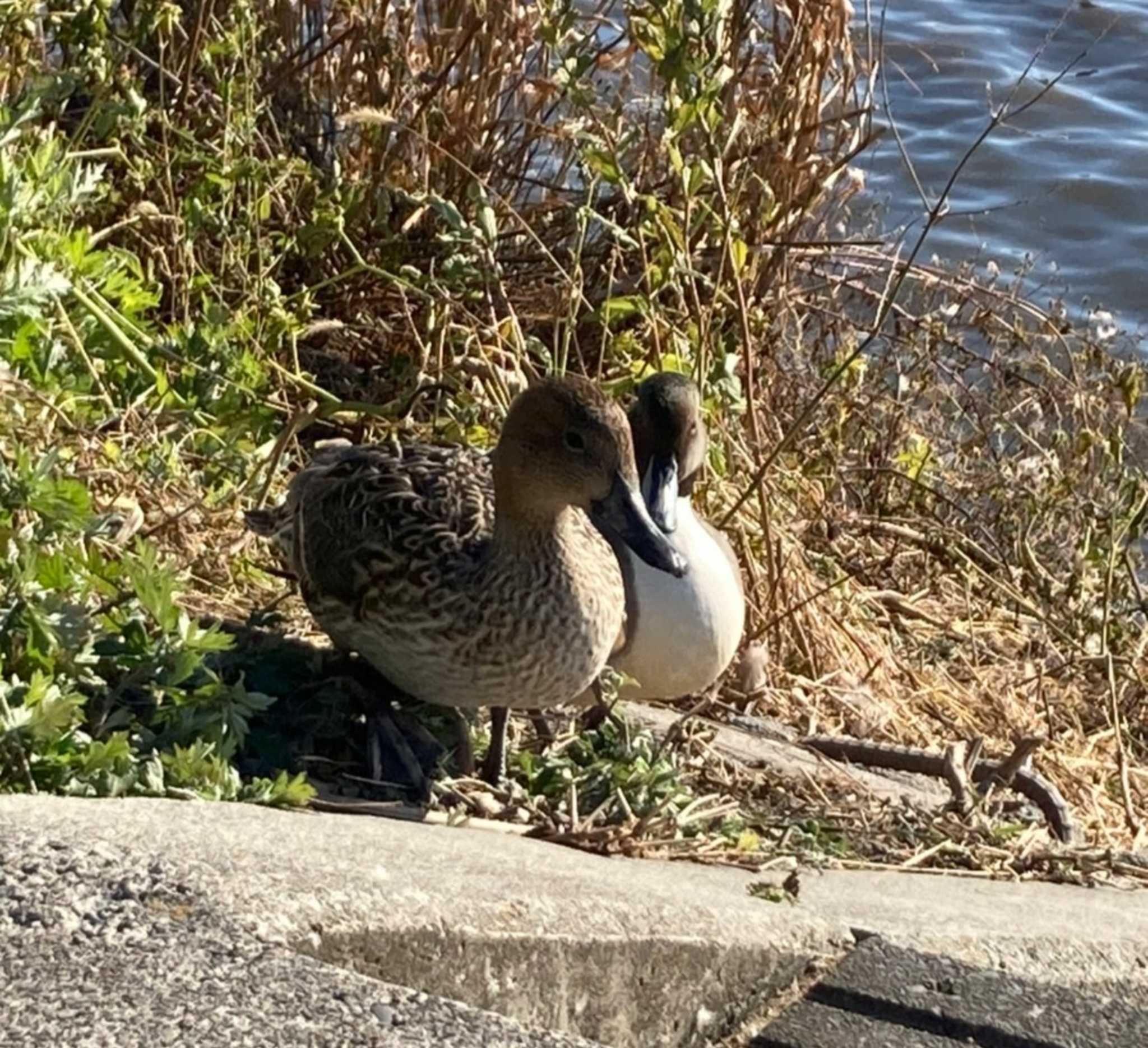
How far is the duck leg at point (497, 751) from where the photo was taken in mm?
3975

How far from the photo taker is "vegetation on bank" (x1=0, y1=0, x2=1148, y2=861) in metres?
4.76

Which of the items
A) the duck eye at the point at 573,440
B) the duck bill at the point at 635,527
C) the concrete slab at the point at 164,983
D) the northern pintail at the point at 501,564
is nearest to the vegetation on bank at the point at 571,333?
the northern pintail at the point at 501,564

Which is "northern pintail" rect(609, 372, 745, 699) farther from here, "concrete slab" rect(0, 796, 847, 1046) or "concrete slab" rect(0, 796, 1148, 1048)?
"concrete slab" rect(0, 796, 847, 1046)

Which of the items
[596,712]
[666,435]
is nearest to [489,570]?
[596,712]

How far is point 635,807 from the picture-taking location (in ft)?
12.7

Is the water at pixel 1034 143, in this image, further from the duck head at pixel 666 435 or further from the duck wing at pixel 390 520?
the duck wing at pixel 390 520

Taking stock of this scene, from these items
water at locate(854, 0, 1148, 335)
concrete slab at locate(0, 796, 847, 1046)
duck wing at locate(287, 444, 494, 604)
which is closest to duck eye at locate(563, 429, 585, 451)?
duck wing at locate(287, 444, 494, 604)

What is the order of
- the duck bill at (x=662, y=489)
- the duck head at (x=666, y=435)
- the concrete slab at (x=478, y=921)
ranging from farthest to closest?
the duck head at (x=666, y=435)
the duck bill at (x=662, y=489)
the concrete slab at (x=478, y=921)

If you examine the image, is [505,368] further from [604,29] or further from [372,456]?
[604,29]

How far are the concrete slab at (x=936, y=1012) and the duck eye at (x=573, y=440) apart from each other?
1.23 m

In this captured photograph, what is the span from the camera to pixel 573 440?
12.6ft

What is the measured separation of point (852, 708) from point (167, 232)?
2.37 m

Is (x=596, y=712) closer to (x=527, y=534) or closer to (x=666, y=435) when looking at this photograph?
(x=527, y=534)

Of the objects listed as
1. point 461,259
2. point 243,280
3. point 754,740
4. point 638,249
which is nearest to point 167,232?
point 243,280
